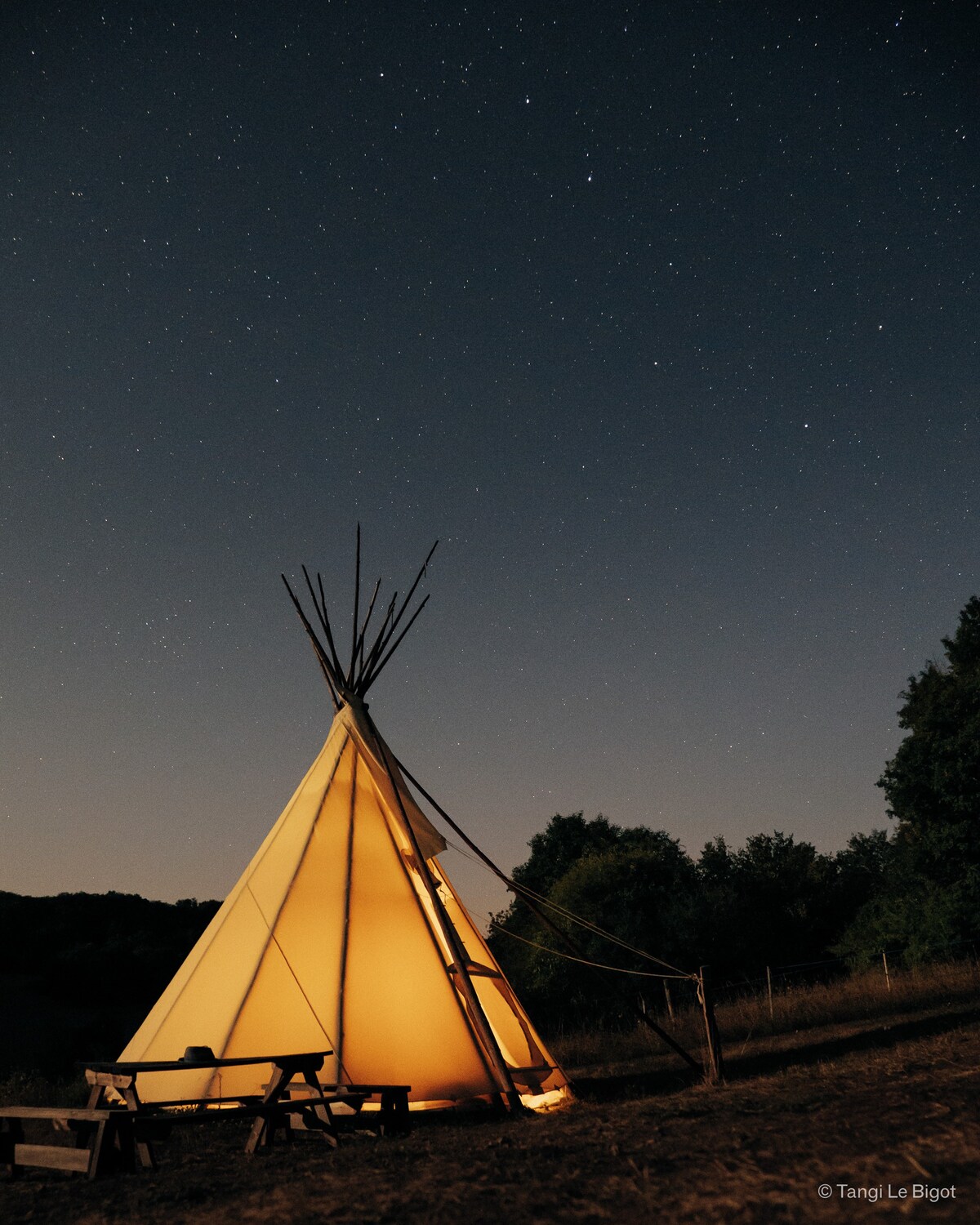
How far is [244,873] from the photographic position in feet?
25.9

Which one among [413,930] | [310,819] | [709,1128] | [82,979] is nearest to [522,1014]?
[413,930]

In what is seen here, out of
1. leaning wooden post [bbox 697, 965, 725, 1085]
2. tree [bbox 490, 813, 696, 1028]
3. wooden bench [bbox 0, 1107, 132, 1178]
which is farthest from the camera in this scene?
tree [bbox 490, 813, 696, 1028]

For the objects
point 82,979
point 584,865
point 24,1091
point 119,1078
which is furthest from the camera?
point 584,865

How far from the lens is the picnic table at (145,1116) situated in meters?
4.59

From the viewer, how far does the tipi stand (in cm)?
641

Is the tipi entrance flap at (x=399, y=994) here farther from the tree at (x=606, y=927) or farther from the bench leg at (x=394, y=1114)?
the tree at (x=606, y=927)

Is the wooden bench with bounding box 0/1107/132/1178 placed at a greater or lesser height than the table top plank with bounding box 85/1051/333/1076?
lesser

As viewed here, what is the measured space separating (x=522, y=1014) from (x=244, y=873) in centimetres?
268

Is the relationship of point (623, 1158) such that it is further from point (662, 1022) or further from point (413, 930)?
point (662, 1022)

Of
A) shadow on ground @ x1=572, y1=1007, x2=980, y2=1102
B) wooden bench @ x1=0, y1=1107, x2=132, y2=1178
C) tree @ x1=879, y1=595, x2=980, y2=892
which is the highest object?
tree @ x1=879, y1=595, x2=980, y2=892

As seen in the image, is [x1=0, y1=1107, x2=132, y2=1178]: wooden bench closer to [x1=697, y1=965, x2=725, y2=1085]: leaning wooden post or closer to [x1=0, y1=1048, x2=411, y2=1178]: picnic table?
[x1=0, y1=1048, x2=411, y2=1178]: picnic table

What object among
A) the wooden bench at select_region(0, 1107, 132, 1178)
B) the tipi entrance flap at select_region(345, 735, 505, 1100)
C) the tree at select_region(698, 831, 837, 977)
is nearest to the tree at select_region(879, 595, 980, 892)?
the tree at select_region(698, 831, 837, 977)

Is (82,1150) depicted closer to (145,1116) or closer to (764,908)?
(145,1116)

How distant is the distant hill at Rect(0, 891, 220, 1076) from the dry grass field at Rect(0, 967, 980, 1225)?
12.5 metres
